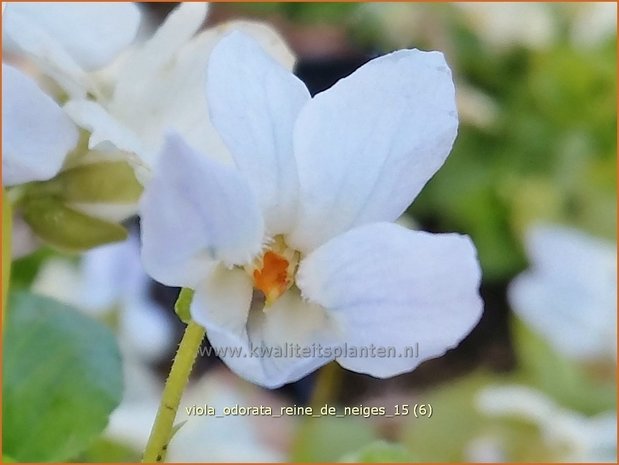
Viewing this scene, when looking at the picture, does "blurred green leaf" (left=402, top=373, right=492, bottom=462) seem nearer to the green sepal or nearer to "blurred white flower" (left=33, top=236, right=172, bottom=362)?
"blurred white flower" (left=33, top=236, right=172, bottom=362)

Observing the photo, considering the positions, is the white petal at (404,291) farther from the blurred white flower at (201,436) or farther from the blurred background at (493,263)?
the blurred background at (493,263)

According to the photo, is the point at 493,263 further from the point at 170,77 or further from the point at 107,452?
the point at 170,77

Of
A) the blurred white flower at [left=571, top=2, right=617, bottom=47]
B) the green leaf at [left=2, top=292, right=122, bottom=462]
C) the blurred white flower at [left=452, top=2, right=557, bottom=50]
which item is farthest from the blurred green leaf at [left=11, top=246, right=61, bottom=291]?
the blurred white flower at [left=571, top=2, right=617, bottom=47]

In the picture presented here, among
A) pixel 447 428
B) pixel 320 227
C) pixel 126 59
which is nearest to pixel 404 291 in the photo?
pixel 320 227

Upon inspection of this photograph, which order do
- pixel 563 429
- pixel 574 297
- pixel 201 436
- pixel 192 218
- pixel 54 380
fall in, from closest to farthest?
1. pixel 192 218
2. pixel 54 380
3. pixel 201 436
4. pixel 563 429
5. pixel 574 297

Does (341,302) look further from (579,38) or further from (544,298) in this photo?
(579,38)

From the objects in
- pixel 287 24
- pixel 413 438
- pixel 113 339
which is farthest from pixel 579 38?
pixel 113 339
